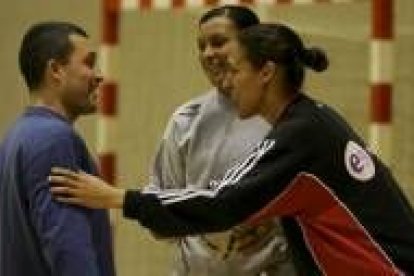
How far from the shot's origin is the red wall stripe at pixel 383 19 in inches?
115

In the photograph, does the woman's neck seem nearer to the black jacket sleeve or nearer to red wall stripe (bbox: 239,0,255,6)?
the black jacket sleeve

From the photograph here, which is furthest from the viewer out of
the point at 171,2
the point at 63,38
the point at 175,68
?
the point at 175,68

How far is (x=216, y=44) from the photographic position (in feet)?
8.77

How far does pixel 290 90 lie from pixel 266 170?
222 millimetres

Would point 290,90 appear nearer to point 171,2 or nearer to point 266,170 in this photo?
point 266,170

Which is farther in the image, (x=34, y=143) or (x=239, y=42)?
(x=239, y=42)

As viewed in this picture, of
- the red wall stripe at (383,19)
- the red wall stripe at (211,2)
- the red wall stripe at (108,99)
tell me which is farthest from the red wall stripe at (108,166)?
the red wall stripe at (383,19)

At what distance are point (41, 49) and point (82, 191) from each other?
351mm

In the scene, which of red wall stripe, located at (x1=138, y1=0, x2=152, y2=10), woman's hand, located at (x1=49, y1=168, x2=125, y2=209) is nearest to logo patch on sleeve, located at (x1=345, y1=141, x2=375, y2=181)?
woman's hand, located at (x1=49, y1=168, x2=125, y2=209)

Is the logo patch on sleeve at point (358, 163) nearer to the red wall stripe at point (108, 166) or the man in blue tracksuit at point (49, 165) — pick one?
the man in blue tracksuit at point (49, 165)

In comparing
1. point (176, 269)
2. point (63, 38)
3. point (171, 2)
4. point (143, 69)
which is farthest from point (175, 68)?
point (63, 38)

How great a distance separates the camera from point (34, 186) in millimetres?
2109

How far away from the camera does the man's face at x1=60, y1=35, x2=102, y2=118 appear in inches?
89.3

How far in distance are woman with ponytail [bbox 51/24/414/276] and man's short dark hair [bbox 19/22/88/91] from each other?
27cm
